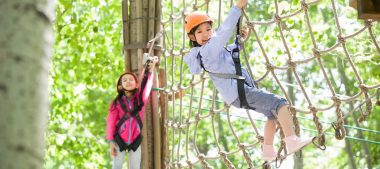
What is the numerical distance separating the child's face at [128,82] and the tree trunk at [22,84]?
2959 millimetres

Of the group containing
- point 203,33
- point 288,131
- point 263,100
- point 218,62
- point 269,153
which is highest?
point 203,33

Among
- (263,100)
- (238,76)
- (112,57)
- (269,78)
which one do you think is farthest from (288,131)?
(269,78)

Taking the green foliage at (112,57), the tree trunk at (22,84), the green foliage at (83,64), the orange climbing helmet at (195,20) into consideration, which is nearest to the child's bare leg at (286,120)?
the green foliage at (112,57)

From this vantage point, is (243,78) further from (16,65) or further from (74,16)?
(74,16)

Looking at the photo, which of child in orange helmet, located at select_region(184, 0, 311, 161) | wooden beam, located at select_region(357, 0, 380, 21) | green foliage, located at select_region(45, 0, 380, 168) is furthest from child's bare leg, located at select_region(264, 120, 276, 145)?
wooden beam, located at select_region(357, 0, 380, 21)

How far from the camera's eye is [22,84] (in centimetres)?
52

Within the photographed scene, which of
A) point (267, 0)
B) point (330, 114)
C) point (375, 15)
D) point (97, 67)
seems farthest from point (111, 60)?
point (330, 114)

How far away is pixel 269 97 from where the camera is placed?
272 centimetres

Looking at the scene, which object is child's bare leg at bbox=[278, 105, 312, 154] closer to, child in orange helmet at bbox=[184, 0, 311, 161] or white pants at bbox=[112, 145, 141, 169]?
child in orange helmet at bbox=[184, 0, 311, 161]

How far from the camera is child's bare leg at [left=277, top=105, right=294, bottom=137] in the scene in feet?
8.73

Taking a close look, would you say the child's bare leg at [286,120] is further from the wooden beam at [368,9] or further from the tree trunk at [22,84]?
the tree trunk at [22,84]

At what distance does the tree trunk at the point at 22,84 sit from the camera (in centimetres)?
51

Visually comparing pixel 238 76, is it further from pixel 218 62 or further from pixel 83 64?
pixel 83 64

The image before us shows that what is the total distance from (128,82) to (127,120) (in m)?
0.18
